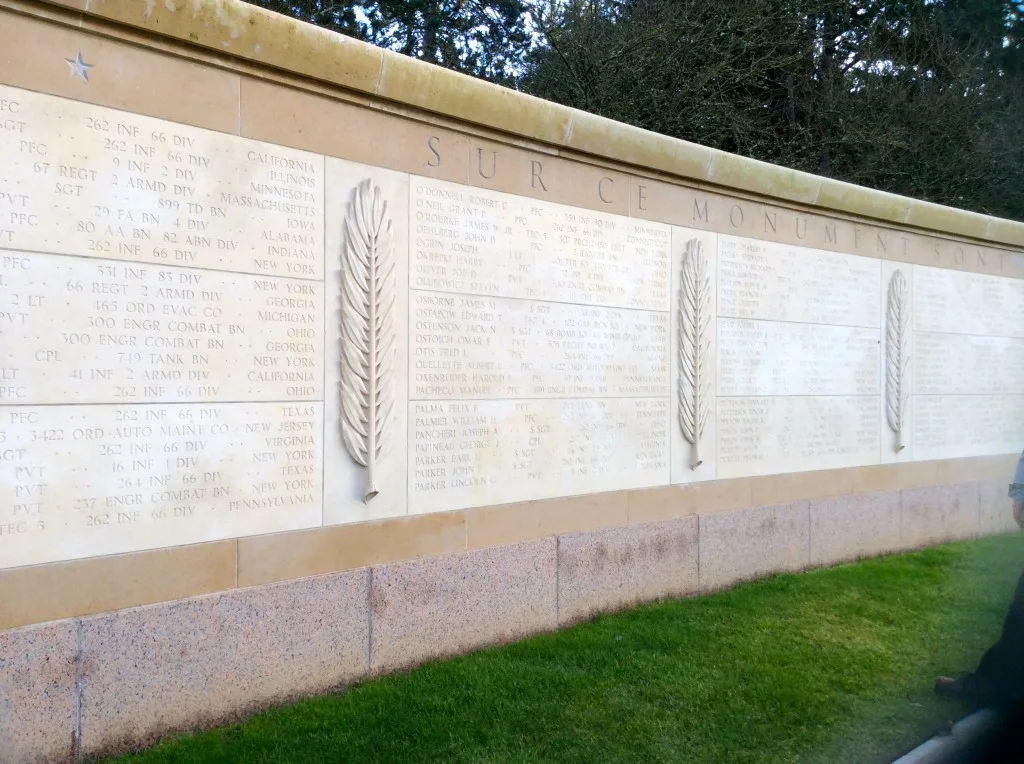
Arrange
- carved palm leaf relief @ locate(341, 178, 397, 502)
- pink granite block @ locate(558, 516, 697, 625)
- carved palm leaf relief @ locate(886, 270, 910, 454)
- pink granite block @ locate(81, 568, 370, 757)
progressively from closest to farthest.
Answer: pink granite block @ locate(81, 568, 370, 757), carved palm leaf relief @ locate(341, 178, 397, 502), pink granite block @ locate(558, 516, 697, 625), carved palm leaf relief @ locate(886, 270, 910, 454)

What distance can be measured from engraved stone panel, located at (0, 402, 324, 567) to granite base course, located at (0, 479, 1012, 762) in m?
0.33

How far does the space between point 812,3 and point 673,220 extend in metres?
7.53

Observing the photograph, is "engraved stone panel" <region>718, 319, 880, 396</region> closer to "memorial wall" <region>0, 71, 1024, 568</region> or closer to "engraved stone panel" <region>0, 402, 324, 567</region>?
"memorial wall" <region>0, 71, 1024, 568</region>

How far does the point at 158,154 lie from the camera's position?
3.91 meters

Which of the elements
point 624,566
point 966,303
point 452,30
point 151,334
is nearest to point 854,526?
point 624,566

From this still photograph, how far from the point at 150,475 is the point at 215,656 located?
93 cm

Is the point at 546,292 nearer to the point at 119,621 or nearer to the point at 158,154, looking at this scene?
the point at 158,154

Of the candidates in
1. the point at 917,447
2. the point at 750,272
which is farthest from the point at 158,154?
the point at 917,447

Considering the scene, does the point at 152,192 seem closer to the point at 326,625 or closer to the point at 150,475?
the point at 150,475

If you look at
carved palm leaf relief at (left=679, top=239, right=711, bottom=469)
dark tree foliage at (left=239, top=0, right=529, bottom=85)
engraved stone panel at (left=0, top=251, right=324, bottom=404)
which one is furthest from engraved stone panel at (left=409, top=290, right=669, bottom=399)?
dark tree foliage at (left=239, top=0, right=529, bottom=85)

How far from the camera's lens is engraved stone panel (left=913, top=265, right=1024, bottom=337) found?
824cm

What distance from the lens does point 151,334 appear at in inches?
152

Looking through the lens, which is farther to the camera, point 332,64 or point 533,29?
point 533,29

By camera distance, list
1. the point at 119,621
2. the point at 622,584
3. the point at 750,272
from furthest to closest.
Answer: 1. the point at 750,272
2. the point at 622,584
3. the point at 119,621
